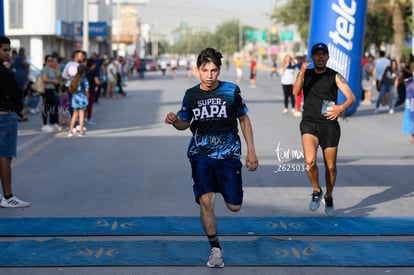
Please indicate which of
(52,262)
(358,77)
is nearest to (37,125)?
(358,77)

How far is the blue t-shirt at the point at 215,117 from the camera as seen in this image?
7.00m

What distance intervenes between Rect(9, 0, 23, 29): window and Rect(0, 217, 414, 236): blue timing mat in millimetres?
40196

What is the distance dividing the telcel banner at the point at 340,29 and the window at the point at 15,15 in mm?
28053

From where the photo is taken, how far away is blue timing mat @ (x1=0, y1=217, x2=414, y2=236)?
837cm

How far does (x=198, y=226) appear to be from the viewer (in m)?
8.61

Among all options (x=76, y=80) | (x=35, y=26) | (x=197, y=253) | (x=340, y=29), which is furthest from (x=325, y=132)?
(x=35, y=26)

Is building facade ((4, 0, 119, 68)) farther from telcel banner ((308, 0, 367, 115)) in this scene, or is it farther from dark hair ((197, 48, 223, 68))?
dark hair ((197, 48, 223, 68))

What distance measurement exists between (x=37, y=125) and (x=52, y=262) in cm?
1473

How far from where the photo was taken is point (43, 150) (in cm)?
1603

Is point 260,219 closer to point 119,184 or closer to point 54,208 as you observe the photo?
point 54,208

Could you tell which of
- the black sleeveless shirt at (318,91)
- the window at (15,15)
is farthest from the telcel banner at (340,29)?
the window at (15,15)

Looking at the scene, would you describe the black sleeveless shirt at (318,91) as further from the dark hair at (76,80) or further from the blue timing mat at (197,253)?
the dark hair at (76,80)

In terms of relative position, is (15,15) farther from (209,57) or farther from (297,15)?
(209,57)

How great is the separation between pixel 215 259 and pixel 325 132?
2.88 metres
